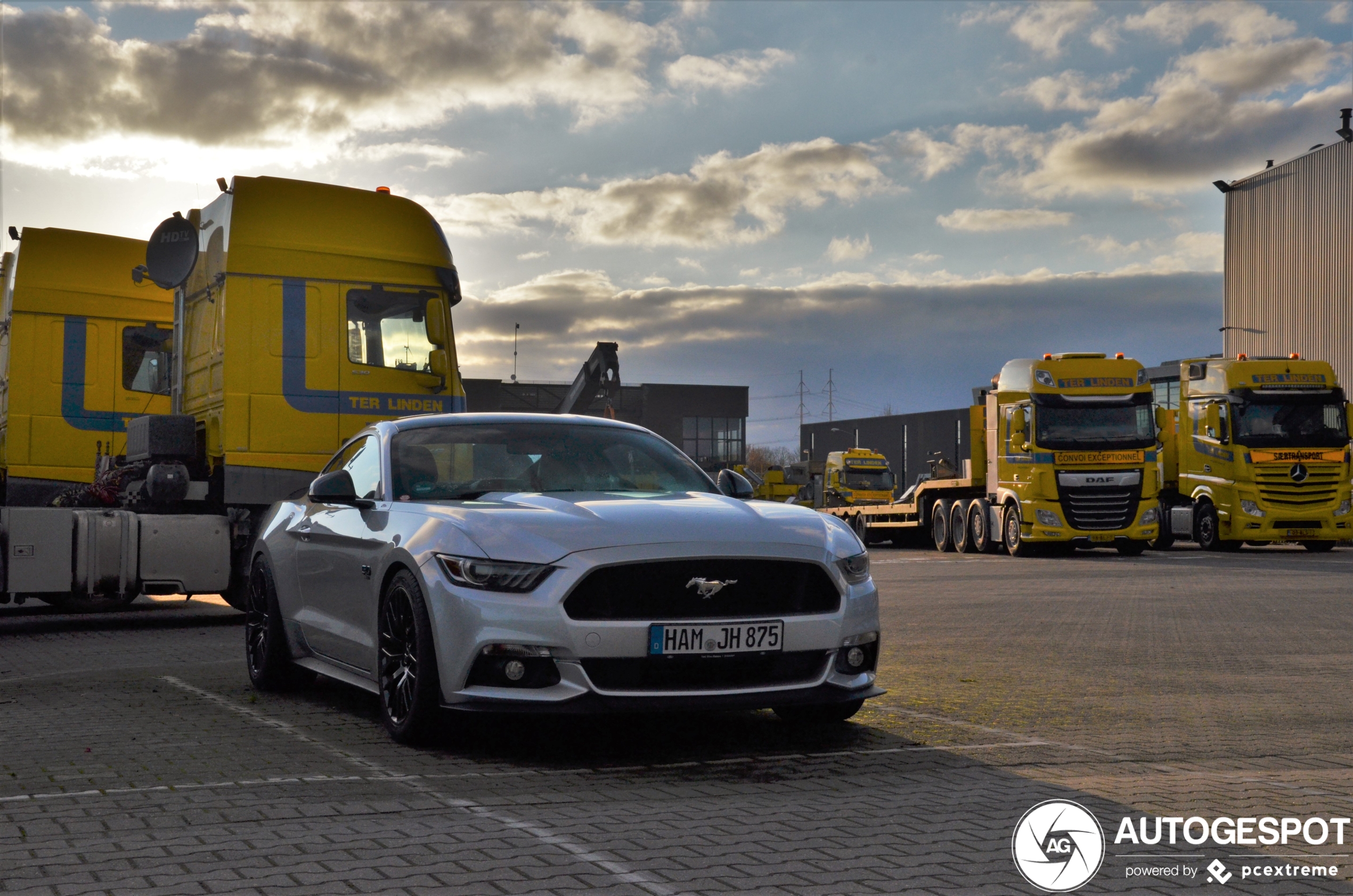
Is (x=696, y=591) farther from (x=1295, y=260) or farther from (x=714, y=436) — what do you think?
(x=714, y=436)

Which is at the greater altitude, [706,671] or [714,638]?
[714,638]

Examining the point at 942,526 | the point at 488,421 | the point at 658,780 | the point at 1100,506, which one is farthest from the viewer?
the point at 942,526

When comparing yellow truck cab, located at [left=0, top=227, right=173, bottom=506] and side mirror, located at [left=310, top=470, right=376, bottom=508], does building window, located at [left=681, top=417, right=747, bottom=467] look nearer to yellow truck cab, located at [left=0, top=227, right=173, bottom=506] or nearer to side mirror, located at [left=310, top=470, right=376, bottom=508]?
yellow truck cab, located at [left=0, top=227, right=173, bottom=506]

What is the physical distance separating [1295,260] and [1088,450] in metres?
26.7

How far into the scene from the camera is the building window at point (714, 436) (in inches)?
4323

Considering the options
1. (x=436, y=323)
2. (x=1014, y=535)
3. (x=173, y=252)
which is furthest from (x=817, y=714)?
(x=1014, y=535)

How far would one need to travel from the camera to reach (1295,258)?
4938cm

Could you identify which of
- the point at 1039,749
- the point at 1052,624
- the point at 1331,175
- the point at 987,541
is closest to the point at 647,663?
the point at 1039,749

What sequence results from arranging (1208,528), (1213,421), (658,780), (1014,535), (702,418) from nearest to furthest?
1. (658,780)
2. (1213,421)
3. (1014,535)
4. (1208,528)
5. (702,418)

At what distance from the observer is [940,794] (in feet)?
17.8

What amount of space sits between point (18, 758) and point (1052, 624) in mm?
9001

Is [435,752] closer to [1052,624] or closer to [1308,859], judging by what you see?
[1308,859]

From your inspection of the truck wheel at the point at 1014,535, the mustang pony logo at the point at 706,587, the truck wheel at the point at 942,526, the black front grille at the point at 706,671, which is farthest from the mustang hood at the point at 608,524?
the truck wheel at the point at 942,526

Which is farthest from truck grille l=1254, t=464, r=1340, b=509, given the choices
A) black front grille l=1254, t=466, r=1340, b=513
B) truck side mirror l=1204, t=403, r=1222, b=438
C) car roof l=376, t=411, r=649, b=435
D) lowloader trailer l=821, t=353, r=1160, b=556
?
car roof l=376, t=411, r=649, b=435
